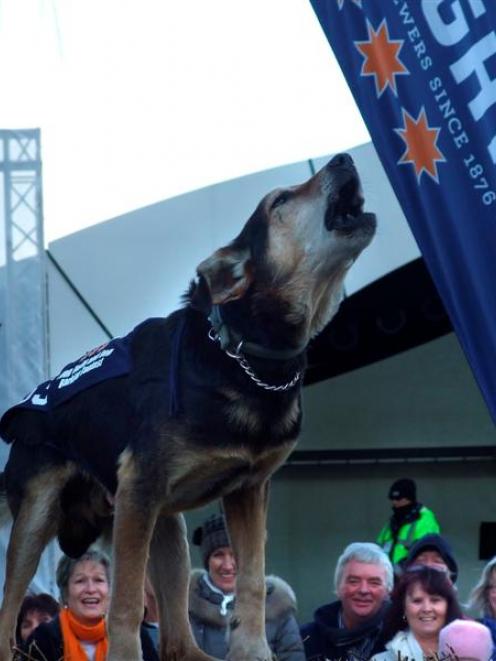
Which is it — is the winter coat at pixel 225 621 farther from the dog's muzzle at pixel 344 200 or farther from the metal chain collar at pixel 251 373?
the dog's muzzle at pixel 344 200

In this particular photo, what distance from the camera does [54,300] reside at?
10.5 m

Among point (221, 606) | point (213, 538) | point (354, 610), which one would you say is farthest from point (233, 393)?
point (354, 610)

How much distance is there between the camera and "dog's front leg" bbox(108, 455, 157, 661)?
4117mm

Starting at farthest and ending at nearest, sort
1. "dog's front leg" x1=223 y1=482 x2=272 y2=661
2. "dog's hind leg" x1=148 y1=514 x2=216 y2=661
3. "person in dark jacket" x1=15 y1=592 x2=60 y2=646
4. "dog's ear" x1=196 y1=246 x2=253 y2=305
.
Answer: "person in dark jacket" x1=15 y1=592 x2=60 y2=646 → "dog's hind leg" x1=148 y1=514 x2=216 y2=661 → "dog's front leg" x1=223 y1=482 x2=272 y2=661 → "dog's ear" x1=196 y1=246 x2=253 y2=305

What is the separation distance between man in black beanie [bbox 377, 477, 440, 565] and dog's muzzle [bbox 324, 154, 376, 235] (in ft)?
17.4

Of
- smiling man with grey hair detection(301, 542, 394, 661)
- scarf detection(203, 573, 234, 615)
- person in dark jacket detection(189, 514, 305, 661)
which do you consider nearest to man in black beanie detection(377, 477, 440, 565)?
smiling man with grey hair detection(301, 542, 394, 661)

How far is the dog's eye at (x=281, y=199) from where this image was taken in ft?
13.9

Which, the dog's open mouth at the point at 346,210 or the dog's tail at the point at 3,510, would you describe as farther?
the dog's tail at the point at 3,510

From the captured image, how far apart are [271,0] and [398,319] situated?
146 inches

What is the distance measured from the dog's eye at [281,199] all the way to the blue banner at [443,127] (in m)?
2.46

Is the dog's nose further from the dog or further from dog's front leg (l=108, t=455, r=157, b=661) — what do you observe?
dog's front leg (l=108, t=455, r=157, b=661)

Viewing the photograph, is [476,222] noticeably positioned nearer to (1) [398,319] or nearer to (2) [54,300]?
(2) [54,300]

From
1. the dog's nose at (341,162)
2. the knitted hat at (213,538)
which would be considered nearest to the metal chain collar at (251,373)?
the dog's nose at (341,162)

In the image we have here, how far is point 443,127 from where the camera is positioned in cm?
687
